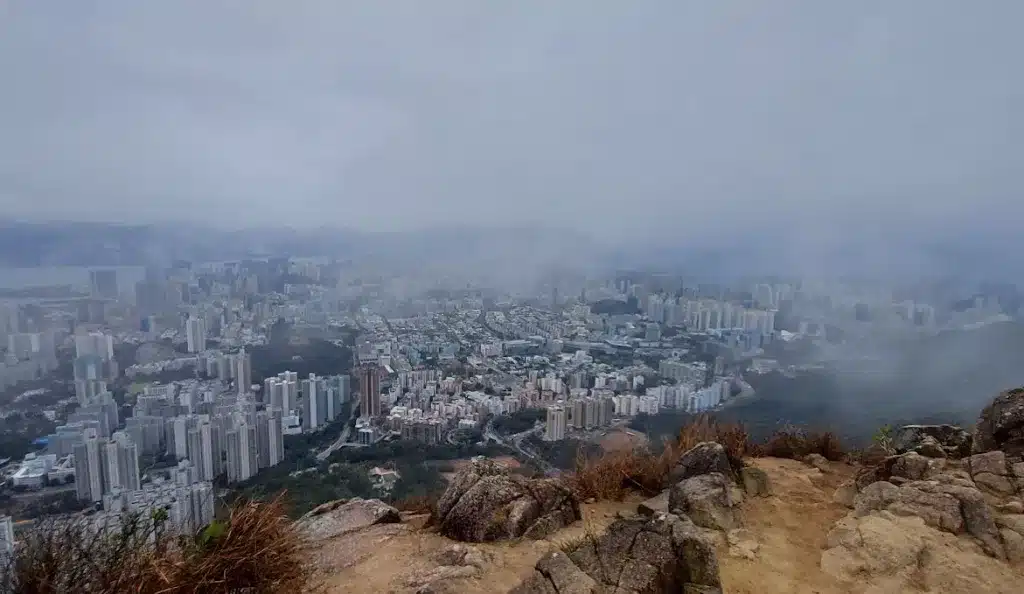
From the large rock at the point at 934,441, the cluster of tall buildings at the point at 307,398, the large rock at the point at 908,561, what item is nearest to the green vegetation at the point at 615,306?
the cluster of tall buildings at the point at 307,398

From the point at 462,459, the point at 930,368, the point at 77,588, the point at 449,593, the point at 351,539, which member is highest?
the point at 77,588

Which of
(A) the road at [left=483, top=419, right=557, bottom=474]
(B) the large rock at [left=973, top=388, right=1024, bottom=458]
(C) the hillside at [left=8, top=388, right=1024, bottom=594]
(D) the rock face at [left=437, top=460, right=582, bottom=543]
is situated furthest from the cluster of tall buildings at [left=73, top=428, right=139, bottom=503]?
(B) the large rock at [left=973, top=388, right=1024, bottom=458]

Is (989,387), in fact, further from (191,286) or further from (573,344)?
(191,286)

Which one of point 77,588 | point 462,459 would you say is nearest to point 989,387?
point 462,459

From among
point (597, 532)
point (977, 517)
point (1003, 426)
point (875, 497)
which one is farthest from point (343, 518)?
point (1003, 426)

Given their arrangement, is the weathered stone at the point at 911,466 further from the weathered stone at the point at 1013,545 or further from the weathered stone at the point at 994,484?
the weathered stone at the point at 1013,545
